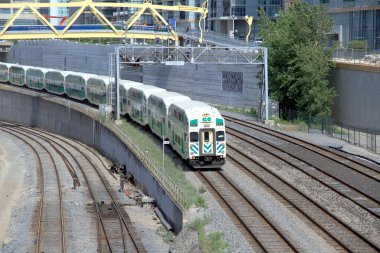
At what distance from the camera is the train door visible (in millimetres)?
35281

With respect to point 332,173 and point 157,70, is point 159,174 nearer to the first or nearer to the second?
point 332,173

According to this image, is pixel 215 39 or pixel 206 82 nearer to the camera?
pixel 206 82

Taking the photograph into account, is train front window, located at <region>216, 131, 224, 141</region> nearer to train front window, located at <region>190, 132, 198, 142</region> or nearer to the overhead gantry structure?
train front window, located at <region>190, 132, 198, 142</region>

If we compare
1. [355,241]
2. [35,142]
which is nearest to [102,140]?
[35,142]

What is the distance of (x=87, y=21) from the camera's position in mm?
146625

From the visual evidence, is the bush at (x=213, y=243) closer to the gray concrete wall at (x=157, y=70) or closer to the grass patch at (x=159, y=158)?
the grass patch at (x=159, y=158)

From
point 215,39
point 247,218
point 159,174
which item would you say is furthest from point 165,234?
point 215,39

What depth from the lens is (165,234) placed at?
29.3m

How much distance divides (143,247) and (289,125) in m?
24.8

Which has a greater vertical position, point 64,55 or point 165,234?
point 64,55


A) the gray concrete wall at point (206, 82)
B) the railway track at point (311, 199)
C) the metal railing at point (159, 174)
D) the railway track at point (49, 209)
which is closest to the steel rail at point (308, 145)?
the railway track at point (311, 199)

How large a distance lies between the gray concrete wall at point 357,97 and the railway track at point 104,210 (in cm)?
1601

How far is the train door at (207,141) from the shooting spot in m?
35.3

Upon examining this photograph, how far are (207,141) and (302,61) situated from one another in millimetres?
17846
